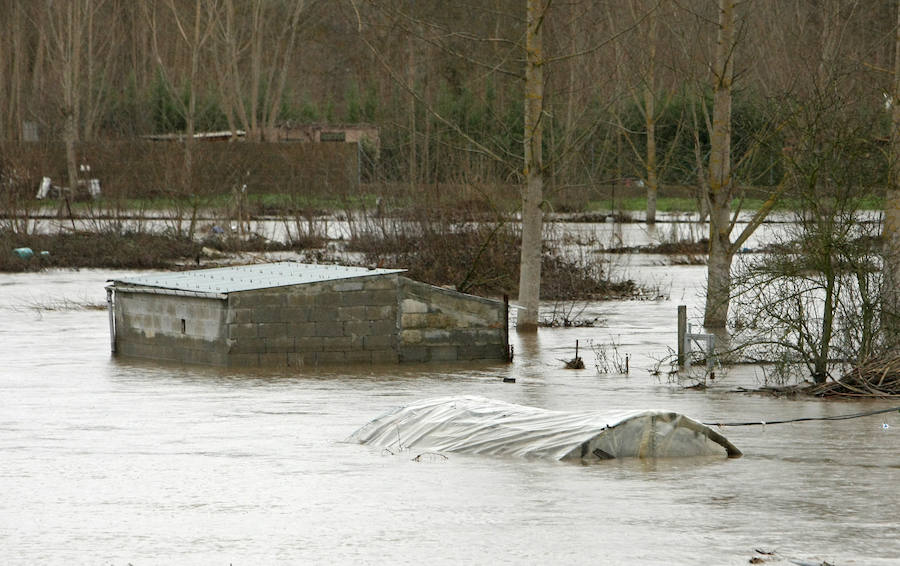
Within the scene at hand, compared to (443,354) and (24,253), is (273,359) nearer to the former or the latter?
(443,354)

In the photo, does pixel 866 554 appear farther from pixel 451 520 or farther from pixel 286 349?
pixel 286 349

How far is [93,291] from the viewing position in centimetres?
3331

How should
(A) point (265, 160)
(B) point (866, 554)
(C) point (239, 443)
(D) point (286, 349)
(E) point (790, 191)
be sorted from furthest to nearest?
(A) point (265, 160)
(E) point (790, 191)
(D) point (286, 349)
(C) point (239, 443)
(B) point (866, 554)

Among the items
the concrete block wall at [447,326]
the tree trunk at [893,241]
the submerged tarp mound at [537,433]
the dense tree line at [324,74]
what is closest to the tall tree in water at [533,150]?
the concrete block wall at [447,326]

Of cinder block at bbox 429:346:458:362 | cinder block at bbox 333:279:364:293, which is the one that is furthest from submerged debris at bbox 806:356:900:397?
cinder block at bbox 333:279:364:293

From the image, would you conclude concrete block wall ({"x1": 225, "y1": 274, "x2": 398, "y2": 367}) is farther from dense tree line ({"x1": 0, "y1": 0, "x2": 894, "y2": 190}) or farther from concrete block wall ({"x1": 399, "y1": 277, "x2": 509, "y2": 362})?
dense tree line ({"x1": 0, "y1": 0, "x2": 894, "y2": 190})

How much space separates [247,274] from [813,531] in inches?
547

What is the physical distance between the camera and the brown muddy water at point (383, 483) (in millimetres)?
9672

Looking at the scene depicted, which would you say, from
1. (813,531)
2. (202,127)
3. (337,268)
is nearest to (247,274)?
(337,268)

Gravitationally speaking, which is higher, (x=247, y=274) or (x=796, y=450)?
(x=247, y=274)

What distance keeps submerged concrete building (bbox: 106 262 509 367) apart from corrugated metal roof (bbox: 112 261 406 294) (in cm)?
3

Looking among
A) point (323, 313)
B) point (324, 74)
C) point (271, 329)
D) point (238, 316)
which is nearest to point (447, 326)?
point (323, 313)

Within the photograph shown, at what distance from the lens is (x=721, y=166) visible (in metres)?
23.6

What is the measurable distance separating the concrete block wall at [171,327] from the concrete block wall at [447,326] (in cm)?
270
